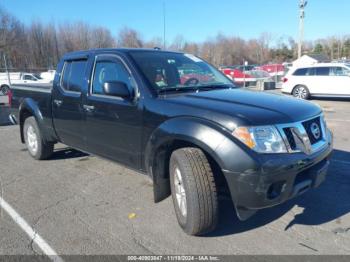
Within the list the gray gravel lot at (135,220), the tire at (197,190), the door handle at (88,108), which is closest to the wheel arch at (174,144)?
the tire at (197,190)

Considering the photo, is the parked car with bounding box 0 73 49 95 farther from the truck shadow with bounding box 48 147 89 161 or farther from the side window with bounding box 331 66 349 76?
the truck shadow with bounding box 48 147 89 161

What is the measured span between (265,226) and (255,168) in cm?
107

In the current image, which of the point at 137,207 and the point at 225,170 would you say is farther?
the point at 137,207

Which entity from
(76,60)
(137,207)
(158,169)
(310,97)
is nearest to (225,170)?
(158,169)

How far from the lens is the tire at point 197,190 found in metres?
2.94

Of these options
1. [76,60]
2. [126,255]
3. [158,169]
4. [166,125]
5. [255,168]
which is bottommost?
[126,255]

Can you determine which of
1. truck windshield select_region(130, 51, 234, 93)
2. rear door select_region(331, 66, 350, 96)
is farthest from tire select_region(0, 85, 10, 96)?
truck windshield select_region(130, 51, 234, 93)

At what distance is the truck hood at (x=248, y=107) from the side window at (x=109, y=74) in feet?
2.27

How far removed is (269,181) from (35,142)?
464 centimetres

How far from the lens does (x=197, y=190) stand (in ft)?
9.61

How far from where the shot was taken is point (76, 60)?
15.6 feet

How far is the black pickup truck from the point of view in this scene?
2.72 meters

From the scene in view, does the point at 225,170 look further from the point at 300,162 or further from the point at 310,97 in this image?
the point at 310,97

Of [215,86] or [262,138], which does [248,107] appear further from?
[215,86]
